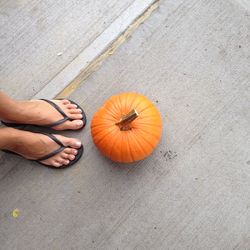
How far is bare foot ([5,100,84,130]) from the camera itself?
4.70 ft

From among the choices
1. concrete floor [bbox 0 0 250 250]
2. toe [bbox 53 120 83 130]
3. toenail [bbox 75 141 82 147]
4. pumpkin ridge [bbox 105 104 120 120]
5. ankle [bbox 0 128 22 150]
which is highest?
ankle [bbox 0 128 22 150]

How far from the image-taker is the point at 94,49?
1.62m

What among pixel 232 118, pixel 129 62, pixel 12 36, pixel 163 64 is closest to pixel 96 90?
pixel 129 62

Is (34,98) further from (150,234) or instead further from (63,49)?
(150,234)

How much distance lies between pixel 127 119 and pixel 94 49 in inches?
20.6

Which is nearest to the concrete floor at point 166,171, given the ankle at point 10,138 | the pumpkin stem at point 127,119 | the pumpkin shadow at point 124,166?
the pumpkin shadow at point 124,166

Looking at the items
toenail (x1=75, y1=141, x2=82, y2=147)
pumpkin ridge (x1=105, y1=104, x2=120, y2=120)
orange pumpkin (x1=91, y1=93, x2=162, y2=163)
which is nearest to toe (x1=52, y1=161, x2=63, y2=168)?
toenail (x1=75, y1=141, x2=82, y2=147)

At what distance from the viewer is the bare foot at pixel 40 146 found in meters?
1.42

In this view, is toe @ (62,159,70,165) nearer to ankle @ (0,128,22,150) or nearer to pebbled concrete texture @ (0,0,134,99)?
ankle @ (0,128,22,150)

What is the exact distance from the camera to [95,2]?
1.64 m

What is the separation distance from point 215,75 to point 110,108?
0.55m

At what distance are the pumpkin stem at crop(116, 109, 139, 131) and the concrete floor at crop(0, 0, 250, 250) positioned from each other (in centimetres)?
27

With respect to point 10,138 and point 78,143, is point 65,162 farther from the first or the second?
point 10,138

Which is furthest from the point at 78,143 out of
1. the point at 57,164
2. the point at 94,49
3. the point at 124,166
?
the point at 94,49
